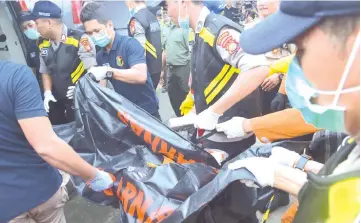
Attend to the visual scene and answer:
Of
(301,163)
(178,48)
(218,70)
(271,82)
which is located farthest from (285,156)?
(178,48)

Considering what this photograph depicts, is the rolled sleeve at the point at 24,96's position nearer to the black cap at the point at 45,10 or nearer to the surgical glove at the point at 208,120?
the surgical glove at the point at 208,120

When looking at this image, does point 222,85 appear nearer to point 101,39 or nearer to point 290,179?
point 290,179

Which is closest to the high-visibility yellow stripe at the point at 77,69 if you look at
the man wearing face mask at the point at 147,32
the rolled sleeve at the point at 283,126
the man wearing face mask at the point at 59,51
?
the man wearing face mask at the point at 59,51

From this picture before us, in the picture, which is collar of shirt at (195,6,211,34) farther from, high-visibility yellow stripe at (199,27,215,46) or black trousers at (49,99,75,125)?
black trousers at (49,99,75,125)

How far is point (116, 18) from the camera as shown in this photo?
504cm

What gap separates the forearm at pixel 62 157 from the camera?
1.48 metres

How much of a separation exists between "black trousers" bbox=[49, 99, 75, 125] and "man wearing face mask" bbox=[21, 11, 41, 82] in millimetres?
552

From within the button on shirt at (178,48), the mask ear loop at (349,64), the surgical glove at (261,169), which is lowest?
the button on shirt at (178,48)

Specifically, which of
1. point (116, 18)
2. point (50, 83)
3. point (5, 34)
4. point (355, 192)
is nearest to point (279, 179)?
point (355, 192)

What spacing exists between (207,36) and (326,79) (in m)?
1.28

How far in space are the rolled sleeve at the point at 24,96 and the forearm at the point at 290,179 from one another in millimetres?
1000

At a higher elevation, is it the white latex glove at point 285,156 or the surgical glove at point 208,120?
the white latex glove at point 285,156

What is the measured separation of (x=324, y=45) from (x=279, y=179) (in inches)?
21.3

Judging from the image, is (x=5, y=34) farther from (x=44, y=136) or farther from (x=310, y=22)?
(x=310, y=22)
